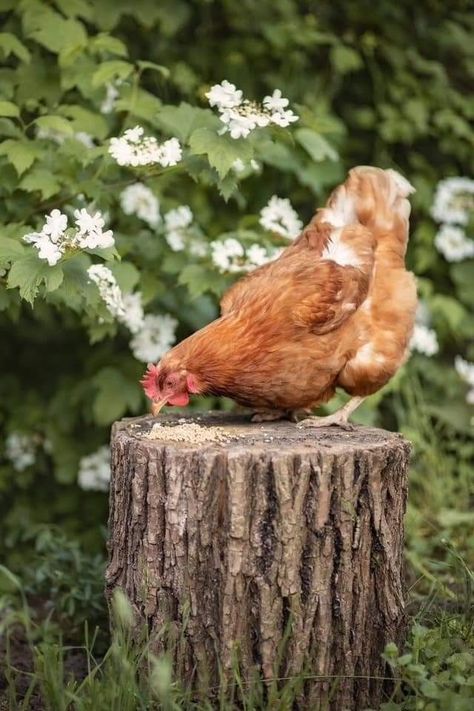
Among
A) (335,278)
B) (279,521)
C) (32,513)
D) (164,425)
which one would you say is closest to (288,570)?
(279,521)

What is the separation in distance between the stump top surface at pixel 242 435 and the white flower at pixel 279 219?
1139mm

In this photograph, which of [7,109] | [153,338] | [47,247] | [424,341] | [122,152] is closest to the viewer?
[47,247]

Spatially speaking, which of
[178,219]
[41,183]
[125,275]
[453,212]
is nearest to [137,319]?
[125,275]

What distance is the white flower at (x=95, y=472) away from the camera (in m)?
5.66

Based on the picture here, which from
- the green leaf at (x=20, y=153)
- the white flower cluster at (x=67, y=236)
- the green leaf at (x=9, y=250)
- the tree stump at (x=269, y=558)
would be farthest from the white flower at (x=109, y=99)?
the tree stump at (x=269, y=558)

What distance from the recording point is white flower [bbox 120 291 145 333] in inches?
191

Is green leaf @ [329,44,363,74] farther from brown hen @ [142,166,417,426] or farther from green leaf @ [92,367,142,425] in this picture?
green leaf @ [92,367,142,425]

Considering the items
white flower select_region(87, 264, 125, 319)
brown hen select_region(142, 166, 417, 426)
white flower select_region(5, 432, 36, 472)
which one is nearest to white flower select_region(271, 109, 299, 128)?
brown hen select_region(142, 166, 417, 426)

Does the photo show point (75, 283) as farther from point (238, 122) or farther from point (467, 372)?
point (467, 372)

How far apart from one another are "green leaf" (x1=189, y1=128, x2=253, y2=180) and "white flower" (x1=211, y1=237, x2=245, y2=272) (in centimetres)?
72

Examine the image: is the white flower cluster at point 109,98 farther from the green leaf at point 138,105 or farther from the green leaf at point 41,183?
the green leaf at point 41,183

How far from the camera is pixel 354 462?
3.57 m

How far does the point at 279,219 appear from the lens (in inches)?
202

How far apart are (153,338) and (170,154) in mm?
1249
